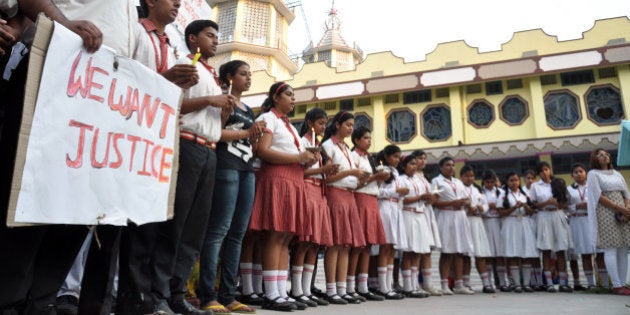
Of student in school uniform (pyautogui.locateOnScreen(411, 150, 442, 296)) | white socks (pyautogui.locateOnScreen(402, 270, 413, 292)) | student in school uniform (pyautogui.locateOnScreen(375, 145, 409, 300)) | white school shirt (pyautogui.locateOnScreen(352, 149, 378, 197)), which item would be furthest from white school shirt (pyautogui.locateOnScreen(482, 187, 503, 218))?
white school shirt (pyautogui.locateOnScreen(352, 149, 378, 197))

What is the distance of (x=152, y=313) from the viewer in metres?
1.98

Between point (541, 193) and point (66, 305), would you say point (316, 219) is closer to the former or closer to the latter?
point (66, 305)

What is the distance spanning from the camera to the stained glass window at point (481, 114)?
1711cm

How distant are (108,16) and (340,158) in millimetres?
2744

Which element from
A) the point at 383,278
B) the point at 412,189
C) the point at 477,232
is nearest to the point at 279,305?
the point at 383,278

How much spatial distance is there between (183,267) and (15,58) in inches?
50.8

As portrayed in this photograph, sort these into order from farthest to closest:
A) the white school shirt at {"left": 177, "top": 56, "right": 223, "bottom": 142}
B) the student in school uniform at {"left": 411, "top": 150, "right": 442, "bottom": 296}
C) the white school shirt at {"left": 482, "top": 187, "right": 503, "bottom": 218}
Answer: the white school shirt at {"left": 482, "top": 187, "right": 503, "bottom": 218}
the student in school uniform at {"left": 411, "top": 150, "right": 442, "bottom": 296}
the white school shirt at {"left": 177, "top": 56, "right": 223, "bottom": 142}

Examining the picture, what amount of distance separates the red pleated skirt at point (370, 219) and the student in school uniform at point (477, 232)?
1.92 meters

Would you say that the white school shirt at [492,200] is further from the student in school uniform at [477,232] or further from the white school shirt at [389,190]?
the white school shirt at [389,190]

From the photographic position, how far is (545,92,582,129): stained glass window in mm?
16016

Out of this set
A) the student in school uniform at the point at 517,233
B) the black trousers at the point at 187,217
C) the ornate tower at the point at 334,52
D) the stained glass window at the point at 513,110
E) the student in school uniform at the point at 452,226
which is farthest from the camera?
the ornate tower at the point at 334,52

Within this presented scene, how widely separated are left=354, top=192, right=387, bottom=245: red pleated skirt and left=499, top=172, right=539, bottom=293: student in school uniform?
2.72 m

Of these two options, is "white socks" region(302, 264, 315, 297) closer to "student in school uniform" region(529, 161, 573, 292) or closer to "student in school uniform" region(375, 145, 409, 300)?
"student in school uniform" region(375, 145, 409, 300)

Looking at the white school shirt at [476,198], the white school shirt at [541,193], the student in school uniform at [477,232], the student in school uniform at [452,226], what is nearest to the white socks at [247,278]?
the student in school uniform at [452,226]
